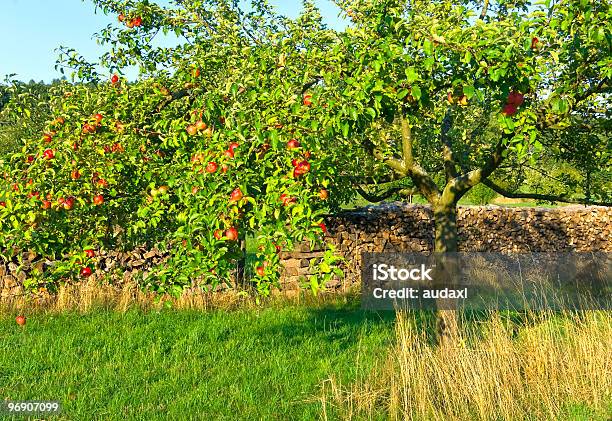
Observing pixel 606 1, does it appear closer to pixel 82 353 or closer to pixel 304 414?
pixel 304 414

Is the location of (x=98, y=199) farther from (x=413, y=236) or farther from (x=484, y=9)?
(x=413, y=236)

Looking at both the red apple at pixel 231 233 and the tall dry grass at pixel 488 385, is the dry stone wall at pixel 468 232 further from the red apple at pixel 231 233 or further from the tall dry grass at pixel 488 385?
the red apple at pixel 231 233

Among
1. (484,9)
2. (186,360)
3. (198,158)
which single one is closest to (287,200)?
(198,158)

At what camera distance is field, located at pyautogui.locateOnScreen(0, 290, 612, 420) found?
515 cm

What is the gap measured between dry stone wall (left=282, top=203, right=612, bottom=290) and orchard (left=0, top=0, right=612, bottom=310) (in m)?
5.50

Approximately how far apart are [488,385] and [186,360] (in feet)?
11.8

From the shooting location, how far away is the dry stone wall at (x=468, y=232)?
1180 centimetres

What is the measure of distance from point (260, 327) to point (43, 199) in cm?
483

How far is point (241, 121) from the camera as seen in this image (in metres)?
3.87

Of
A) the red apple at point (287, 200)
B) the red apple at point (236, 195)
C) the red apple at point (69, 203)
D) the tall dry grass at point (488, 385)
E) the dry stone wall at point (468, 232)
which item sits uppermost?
the red apple at point (69, 203)

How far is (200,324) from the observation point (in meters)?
8.53

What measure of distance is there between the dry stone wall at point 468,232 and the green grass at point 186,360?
2320 millimetres

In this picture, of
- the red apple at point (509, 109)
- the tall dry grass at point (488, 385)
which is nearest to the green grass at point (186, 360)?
the tall dry grass at point (488, 385)

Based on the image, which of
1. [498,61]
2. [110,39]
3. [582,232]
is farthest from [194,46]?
[582,232]
